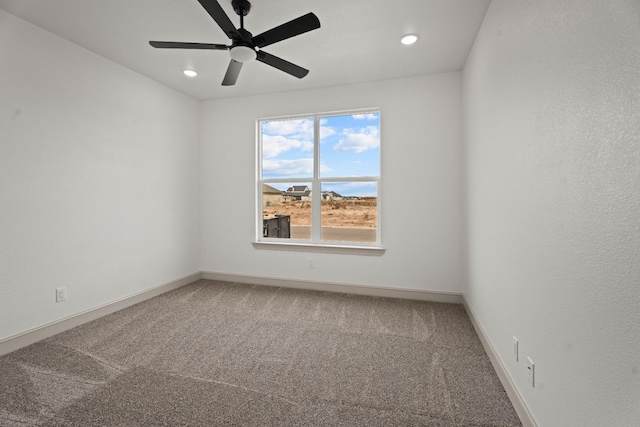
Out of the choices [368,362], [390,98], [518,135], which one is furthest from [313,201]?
[518,135]

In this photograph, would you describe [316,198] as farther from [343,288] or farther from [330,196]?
[343,288]

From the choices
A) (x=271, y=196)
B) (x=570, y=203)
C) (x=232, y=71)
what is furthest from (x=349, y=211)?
(x=570, y=203)

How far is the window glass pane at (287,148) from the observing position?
4035 mm

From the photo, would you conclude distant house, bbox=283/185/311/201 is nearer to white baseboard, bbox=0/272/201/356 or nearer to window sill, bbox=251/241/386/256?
window sill, bbox=251/241/386/256

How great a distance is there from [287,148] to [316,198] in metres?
0.82

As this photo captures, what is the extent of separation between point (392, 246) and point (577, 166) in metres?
2.61

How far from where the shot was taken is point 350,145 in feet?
12.6

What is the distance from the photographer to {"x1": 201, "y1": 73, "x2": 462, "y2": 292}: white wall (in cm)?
342

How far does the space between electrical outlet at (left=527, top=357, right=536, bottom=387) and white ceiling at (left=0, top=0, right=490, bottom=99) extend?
243 cm

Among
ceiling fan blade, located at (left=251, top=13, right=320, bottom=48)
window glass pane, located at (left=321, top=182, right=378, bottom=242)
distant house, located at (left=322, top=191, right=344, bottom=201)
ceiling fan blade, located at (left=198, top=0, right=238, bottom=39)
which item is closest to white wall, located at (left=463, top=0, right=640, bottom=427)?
ceiling fan blade, located at (left=251, top=13, right=320, bottom=48)

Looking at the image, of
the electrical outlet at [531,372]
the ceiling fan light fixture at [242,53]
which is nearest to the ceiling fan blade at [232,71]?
the ceiling fan light fixture at [242,53]

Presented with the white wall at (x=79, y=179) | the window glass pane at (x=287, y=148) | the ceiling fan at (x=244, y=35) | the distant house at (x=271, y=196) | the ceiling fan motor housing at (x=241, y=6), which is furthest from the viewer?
the distant house at (x=271, y=196)

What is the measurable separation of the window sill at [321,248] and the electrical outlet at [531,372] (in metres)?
2.16

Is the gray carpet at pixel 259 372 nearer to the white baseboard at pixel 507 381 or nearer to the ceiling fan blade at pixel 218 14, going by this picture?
the white baseboard at pixel 507 381
